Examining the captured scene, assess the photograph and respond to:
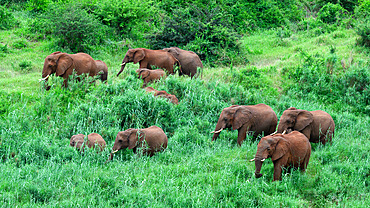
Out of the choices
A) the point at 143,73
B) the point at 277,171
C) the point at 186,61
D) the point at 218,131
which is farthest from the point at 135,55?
the point at 277,171

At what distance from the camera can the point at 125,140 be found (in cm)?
798

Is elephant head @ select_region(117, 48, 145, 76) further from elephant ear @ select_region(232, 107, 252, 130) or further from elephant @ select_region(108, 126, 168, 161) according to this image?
elephant @ select_region(108, 126, 168, 161)

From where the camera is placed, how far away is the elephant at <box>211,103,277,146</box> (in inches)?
361

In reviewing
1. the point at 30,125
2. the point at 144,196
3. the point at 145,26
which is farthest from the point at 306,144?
the point at 145,26

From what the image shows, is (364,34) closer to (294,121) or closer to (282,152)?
(294,121)

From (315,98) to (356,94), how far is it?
4.78ft

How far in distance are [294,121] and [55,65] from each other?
23.0 feet

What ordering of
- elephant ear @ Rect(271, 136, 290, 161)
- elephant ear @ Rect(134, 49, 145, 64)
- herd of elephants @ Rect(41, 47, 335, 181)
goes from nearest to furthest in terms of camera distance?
elephant ear @ Rect(271, 136, 290, 161), herd of elephants @ Rect(41, 47, 335, 181), elephant ear @ Rect(134, 49, 145, 64)

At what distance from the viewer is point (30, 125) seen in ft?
30.1

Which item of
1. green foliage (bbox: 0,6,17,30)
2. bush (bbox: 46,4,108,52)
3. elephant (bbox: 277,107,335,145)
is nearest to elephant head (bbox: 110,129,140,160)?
elephant (bbox: 277,107,335,145)

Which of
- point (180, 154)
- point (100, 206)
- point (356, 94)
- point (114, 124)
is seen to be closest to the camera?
point (100, 206)

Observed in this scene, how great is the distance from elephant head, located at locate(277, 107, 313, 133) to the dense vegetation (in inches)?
28.1

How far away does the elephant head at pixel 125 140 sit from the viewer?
7.92m

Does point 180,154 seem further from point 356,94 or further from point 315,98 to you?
point 356,94
